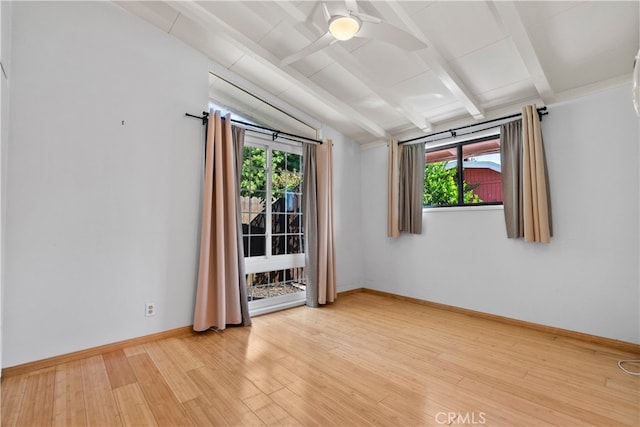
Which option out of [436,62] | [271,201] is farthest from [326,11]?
[271,201]

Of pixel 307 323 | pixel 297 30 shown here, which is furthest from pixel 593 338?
pixel 297 30

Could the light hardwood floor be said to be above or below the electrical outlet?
below

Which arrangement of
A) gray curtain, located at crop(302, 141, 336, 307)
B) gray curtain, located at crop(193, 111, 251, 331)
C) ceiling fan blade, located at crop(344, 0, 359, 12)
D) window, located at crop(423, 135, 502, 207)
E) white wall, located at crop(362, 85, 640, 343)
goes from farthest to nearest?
gray curtain, located at crop(302, 141, 336, 307)
window, located at crop(423, 135, 502, 207)
gray curtain, located at crop(193, 111, 251, 331)
white wall, located at crop(362, 85, 640, 343)
ceiling fan blade, located at crop(344, 0, 359, 12)

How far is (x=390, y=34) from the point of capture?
1815mm

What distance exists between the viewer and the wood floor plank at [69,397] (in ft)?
5.08

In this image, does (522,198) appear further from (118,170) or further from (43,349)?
(43,349)

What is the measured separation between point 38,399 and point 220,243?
1547mm

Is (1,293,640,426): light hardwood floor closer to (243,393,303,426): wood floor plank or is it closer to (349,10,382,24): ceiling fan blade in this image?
(243,393,303,426): wood floor plank

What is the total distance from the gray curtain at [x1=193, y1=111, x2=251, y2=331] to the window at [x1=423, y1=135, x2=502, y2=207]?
2570 mm

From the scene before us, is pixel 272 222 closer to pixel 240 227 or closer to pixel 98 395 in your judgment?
pixel 240 227

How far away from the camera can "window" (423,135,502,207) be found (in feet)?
11.2

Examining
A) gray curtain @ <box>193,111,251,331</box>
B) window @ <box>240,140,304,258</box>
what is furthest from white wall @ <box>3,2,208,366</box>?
window @ <box>240,140,304,258</box>

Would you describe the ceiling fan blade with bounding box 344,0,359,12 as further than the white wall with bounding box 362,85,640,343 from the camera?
No

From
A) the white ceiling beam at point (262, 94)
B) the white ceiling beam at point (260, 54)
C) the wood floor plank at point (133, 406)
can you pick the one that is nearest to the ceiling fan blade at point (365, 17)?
the white ceiling beam at point (260, 54)
